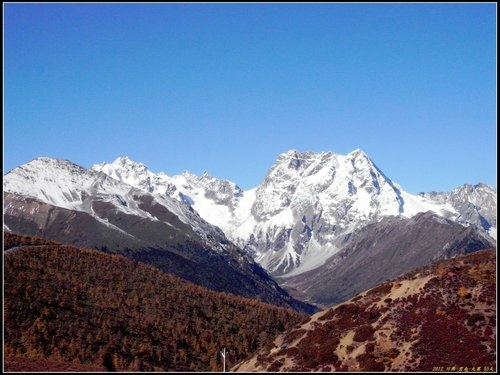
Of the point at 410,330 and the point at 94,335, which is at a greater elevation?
the point at 94,335

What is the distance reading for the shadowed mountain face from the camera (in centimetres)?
9256

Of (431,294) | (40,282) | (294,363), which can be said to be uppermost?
(40,282)

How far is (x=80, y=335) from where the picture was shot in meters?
166

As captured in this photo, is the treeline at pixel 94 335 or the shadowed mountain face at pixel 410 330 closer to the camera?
the shadowed mountain face at pixel 410 330

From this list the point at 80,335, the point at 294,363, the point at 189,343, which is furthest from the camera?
the point at 189,343

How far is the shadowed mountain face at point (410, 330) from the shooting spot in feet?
304

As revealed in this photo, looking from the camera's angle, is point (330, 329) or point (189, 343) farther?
point (189, 343)

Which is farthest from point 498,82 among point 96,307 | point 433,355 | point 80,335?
point 96,307

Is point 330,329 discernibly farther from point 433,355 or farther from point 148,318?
point 148,318

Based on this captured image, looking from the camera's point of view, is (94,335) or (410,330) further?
(94,335)

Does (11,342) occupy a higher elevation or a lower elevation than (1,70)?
Answer: lower

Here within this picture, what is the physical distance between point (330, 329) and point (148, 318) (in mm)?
99529

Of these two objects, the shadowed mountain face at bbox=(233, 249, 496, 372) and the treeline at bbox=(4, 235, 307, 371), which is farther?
the treeline at bbox=(4, 235, 307, 371)

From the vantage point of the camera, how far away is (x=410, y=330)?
99438mm
